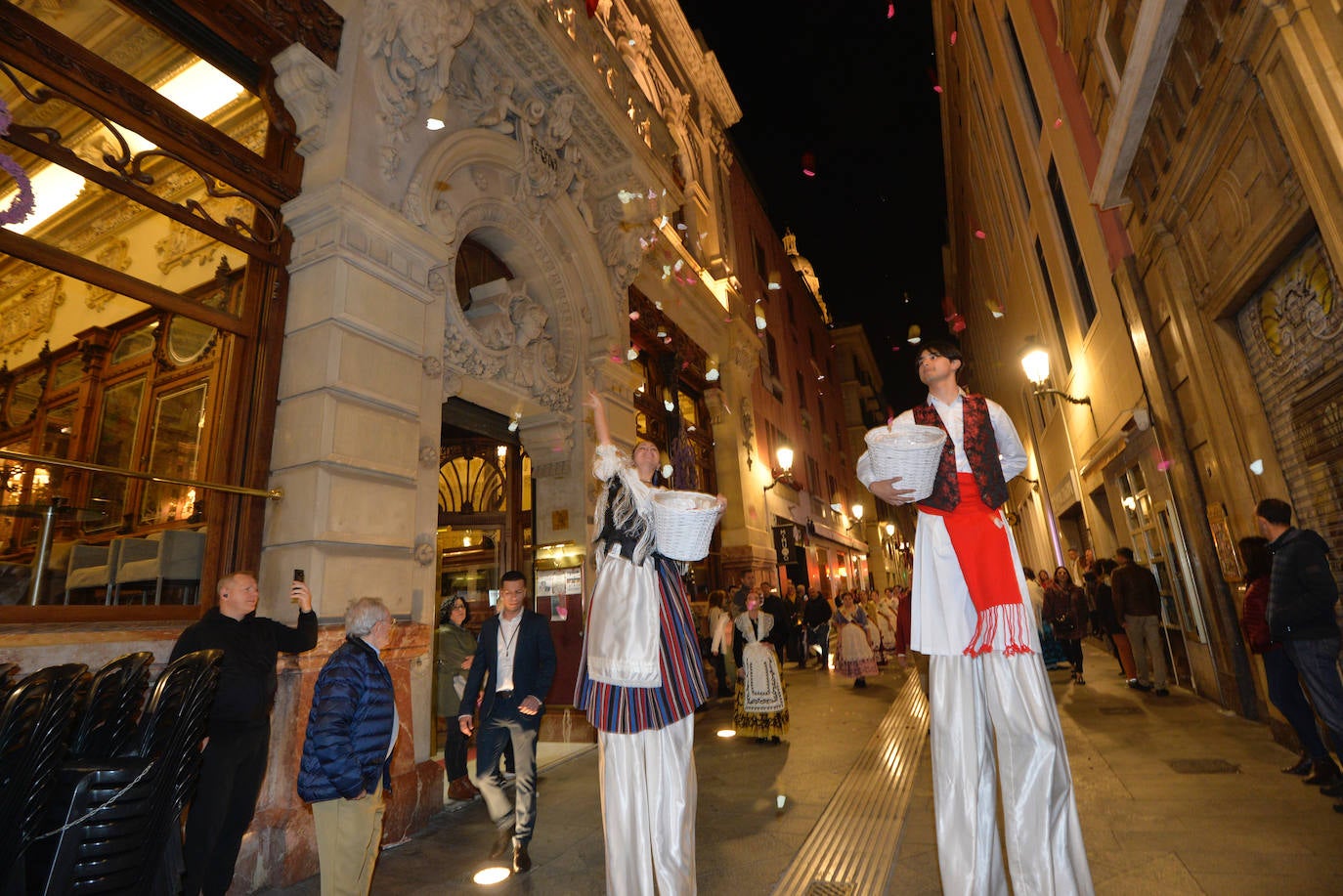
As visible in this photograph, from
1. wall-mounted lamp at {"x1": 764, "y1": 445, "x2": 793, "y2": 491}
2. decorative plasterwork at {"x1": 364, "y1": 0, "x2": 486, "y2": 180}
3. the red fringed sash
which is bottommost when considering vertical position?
the red fringed sash

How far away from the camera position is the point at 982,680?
2594mm

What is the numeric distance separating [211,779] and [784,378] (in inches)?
828

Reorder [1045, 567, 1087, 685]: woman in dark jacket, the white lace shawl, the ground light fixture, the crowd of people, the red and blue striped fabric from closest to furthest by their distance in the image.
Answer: the crowd of people < the red and blue striped fabric < the white lace shawl < the ground light fixture < [1045, 567, 1087, 685]: woman in dark jacket

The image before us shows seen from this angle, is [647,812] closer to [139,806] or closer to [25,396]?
[139,806]

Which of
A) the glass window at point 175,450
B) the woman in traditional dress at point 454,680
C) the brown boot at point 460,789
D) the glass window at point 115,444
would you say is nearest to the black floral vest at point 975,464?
the woman in traditional dress at point 454,680

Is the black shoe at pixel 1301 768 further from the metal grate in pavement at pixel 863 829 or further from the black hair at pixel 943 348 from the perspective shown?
the black hair at pixel 943 348

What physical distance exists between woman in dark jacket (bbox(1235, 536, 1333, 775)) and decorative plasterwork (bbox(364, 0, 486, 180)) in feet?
26.1

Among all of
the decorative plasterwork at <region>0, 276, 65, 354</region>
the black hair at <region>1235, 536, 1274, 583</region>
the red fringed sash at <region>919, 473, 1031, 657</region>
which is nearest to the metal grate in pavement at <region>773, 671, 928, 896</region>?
the red fringed sash at <region>919, 473, 1031, 657</region>

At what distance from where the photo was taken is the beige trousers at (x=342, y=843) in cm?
304

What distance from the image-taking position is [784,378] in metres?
23.1

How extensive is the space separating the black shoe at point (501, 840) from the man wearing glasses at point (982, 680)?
294 cm

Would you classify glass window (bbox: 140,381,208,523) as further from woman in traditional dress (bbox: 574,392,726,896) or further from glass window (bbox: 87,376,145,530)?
woman in traditional dress (bbox: 574,392,726,896)

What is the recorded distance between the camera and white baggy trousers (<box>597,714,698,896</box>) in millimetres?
2838

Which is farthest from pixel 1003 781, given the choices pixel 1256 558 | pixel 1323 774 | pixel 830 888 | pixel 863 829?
pixel 1256 558
